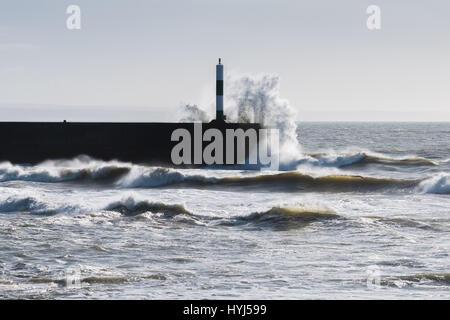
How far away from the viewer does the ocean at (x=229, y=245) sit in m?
7.56

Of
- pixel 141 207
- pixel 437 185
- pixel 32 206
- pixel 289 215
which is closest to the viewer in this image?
pixel 289 215

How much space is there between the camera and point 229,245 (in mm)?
10391

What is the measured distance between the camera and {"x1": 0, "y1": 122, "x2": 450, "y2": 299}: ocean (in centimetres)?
756

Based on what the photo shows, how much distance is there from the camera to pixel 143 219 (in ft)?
44.5

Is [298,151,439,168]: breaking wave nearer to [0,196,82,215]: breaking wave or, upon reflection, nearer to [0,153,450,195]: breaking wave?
[0,153,450,195]: breaking wave
